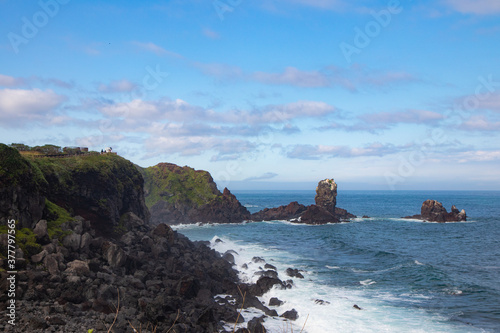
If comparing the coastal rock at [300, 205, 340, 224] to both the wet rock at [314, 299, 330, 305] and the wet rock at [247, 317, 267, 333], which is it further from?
the wet rock at [247, 317, 267, 333]

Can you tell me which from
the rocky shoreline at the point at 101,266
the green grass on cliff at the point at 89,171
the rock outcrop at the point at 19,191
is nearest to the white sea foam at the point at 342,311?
the rocky shoreline at the point at 101,266

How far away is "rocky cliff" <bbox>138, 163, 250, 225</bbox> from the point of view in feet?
289

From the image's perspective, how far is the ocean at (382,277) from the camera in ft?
75.3

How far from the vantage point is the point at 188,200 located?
93.3 meters

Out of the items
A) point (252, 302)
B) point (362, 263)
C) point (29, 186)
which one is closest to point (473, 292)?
point (362, 263)

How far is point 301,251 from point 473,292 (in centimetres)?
2214

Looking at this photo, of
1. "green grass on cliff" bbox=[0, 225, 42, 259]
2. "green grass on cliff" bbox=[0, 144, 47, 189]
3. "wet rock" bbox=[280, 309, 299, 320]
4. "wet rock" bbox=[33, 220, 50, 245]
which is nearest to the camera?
"green grass on cliff" bbox=[0, 225, 42, 259]

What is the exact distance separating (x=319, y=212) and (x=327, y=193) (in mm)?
7387

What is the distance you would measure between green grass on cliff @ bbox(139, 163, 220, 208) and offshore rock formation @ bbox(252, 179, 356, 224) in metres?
14.6

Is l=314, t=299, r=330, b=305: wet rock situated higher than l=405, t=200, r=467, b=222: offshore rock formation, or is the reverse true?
l=405, t=200, r=467, b=222: offshore rock formation

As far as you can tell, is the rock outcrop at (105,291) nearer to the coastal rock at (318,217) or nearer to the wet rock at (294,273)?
the wet rock at (294,273)

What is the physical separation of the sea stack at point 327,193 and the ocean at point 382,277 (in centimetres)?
2435

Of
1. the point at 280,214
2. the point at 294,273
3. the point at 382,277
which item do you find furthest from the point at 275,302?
the point at 280,214

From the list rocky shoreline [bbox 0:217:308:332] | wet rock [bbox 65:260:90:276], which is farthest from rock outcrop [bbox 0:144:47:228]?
wet rock [bbox 65:260:90:276]
